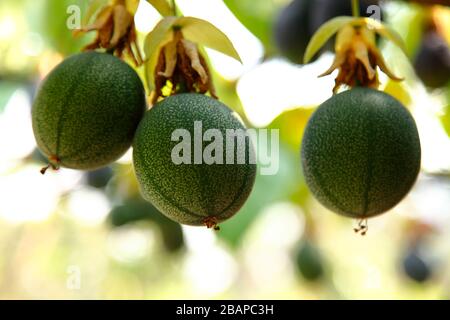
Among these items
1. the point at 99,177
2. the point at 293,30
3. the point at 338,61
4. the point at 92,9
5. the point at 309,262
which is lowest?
the point at 309,262

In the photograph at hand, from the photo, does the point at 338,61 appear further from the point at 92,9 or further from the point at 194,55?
the point at 92,9

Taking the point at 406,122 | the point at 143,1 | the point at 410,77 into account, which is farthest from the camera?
the point at 410,77

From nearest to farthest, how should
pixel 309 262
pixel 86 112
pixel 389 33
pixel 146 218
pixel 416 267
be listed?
pixel 86 112 < pixel 389 33 < pixel 146 218 < pixel 309 262 < pixel 416 267

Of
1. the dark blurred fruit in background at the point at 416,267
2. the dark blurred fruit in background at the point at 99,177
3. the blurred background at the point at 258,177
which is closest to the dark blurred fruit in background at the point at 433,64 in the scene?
the blurred background at the point at 258,177

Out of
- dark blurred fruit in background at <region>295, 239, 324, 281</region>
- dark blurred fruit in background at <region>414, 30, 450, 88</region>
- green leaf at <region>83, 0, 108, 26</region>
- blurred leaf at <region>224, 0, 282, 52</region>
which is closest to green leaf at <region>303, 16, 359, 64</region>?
green leaf at <region>83, 0, 108, 26</region>

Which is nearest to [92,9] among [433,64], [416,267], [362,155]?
[362,155]
